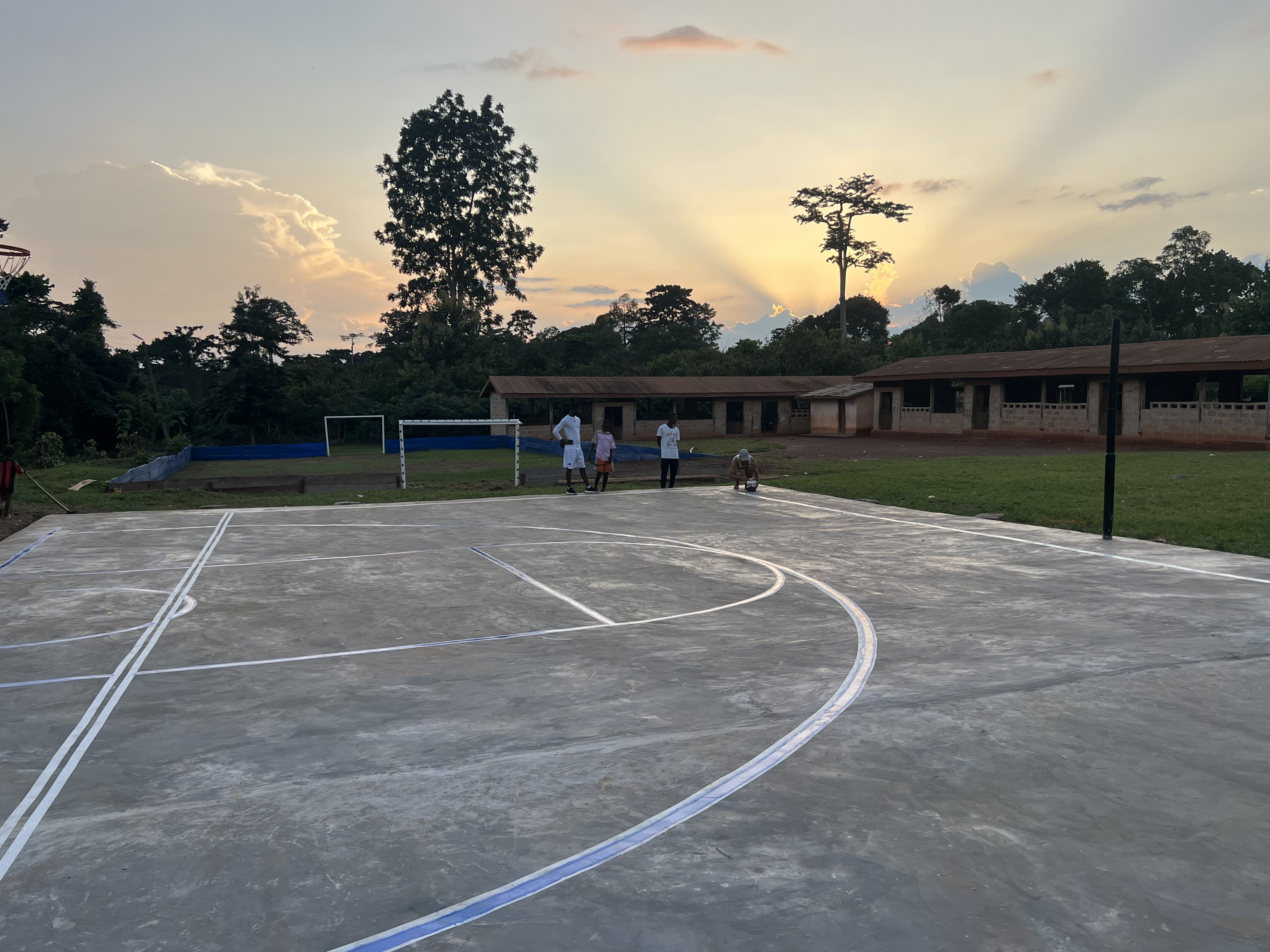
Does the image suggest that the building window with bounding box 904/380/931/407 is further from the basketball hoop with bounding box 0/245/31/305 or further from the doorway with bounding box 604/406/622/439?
the basketball hoop with bounding box 0/245/31/305

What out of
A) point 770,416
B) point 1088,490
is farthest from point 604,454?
point 770,416

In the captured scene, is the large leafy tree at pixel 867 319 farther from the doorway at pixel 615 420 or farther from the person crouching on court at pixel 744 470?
the person crouching on court at pixel 744 470

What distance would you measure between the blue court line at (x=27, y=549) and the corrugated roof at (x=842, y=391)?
3907cm

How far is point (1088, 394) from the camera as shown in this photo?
37406mm

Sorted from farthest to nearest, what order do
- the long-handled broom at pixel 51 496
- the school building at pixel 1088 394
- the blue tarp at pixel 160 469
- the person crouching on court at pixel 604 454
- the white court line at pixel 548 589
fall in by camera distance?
the school building at pixel 1088 394 → the blue tarp at pixel 160 469 → the person crouching on court at pixel 604 454 → the long-handled broom at pixel 51 496 → the white court line at pixel 548 589

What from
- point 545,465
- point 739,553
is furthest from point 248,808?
point 545,465

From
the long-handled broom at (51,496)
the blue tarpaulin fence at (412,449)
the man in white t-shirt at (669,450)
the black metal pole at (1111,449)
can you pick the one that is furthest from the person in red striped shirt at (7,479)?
the black metal pole at (1111,449)

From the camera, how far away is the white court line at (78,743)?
4.24 m

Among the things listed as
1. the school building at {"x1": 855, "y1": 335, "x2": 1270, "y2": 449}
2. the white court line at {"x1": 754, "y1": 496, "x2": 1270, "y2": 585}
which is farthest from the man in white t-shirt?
the school building at {"x1": 855, "y1": 335, "x2": 1270, "y2": 449}

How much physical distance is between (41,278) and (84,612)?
42.5 meters

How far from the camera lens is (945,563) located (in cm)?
1138

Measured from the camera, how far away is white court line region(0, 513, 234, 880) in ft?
13.9

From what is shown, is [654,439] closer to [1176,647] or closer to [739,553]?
[739,553]

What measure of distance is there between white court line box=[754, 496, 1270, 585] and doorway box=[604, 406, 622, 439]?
3083cm
